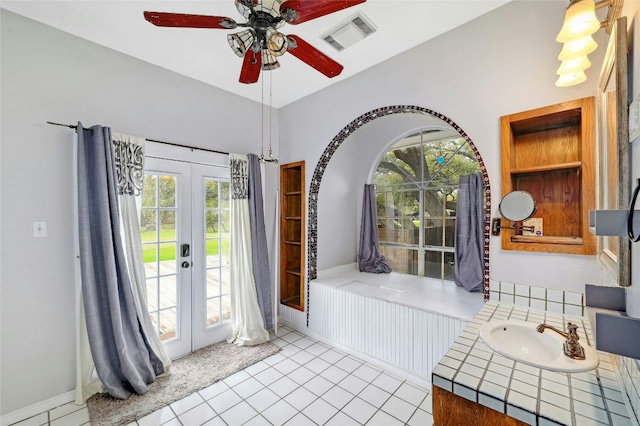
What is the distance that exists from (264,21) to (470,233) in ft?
8.51

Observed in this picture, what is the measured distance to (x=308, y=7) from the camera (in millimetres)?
1233

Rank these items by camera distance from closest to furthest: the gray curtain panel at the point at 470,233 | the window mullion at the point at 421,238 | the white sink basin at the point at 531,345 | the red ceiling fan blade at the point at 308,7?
the white sink basin at the point at 531,345 < the red ceiling fan blade at the point at 308,7 < the gray curtain panel at the point at 470,233 < the window mullion at the point at 421,238

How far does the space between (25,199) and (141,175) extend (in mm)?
735

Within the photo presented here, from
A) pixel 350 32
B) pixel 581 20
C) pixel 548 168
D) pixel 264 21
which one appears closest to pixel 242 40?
pixel 264 21

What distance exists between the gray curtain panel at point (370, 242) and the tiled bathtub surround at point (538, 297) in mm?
1759

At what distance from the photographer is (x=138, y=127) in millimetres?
2447

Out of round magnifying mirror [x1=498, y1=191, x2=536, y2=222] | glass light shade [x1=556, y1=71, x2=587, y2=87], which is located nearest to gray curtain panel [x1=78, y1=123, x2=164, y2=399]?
round magnifying mirror [x1=498, y1=191, x2=536, y2=222]

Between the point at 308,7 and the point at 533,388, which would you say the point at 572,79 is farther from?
the point at 533,388

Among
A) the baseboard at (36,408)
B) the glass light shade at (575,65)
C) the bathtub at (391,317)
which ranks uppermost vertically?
the glass light shade at (575,65)

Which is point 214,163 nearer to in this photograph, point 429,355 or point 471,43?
point 471,43

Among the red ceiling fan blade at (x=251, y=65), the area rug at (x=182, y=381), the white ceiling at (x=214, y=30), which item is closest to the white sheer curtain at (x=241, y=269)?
the area rug at (x=182, y=381)

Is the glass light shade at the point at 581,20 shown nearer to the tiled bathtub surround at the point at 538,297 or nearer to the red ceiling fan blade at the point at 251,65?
the tiled bathtub surround at the point at 538,297

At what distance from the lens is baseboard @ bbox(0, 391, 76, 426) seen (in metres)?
1.84

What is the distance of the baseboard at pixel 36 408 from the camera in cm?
184
